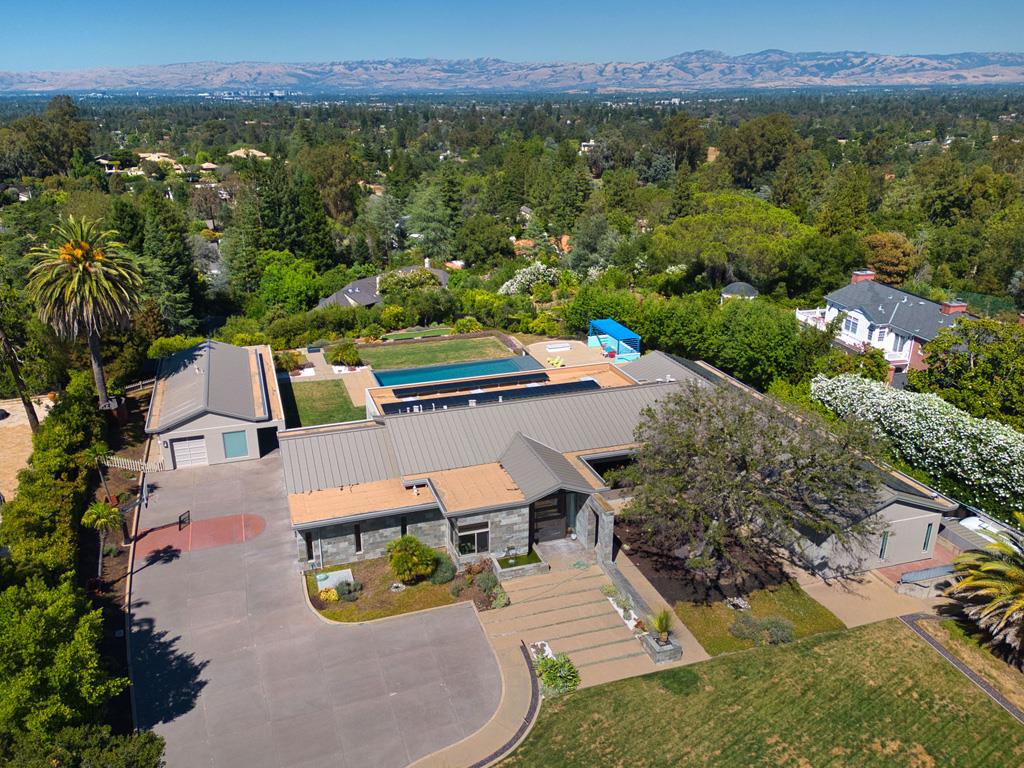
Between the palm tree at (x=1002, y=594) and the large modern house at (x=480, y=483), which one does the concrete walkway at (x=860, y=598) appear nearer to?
the large modern house at (x=480, y=483)

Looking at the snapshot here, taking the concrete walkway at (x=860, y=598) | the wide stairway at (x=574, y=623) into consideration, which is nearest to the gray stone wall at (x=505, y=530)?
the wide stairway at (x=574, y=623)

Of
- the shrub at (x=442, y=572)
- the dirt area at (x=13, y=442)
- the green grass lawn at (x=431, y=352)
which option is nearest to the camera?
the shrub at (x=442, y=572)

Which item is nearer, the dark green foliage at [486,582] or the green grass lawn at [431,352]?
the dark green foliage at [486,582]

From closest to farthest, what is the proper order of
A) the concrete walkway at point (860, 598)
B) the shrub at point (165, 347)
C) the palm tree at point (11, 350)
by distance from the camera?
the concrete walkway at point (860, 598)
the palm tree at point (11, 350)
the shrub at point (165, 347)

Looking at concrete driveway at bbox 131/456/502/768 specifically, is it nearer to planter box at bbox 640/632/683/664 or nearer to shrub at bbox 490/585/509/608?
shrub at bbox 490/585/509/608

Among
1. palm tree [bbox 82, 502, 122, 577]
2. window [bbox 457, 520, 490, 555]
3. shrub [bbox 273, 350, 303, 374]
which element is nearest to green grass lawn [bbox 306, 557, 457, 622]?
window [bbox 457, 520, 490, 555]

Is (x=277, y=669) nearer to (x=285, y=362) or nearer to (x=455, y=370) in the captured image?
(x=455, y=370)

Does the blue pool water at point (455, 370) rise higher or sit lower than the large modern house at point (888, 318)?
lower
